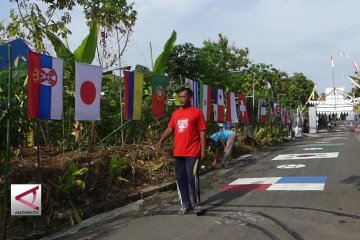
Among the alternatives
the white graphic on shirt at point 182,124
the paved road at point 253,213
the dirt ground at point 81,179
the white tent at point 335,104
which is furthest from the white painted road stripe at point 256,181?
the white tent at point 335,104

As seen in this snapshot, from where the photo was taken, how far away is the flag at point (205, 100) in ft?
47.5

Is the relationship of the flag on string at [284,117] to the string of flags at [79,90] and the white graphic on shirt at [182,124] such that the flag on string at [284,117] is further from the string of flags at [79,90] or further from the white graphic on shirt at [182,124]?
the white graphic on shirt at [182,124]

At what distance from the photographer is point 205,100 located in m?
14.7

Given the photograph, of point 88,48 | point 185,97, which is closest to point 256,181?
point 185,97

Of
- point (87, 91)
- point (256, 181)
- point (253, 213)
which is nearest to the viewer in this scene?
point (253, 213)

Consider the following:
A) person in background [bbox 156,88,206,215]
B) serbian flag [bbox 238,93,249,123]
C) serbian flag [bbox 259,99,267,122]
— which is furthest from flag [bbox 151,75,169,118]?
serbian flag [bbox 259,99,267,122]

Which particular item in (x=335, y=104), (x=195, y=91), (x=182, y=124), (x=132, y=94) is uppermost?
(x=335, y=104)

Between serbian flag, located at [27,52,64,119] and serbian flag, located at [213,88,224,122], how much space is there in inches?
342

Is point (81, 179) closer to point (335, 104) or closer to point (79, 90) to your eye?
point (79, 90)

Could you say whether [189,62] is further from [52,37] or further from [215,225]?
[215,225]

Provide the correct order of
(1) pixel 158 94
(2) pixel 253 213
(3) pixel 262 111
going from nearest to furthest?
(2) pixel 253 213 → (1) pixel 158 94 → (3) pixel 262 111

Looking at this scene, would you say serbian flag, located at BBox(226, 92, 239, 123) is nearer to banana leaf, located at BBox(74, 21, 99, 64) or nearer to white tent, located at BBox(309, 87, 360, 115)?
banana leaf, located at BBox(74, 21, 99, 64)

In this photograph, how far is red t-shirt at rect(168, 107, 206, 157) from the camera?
730 centimetres

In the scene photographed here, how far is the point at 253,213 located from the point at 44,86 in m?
3.74
